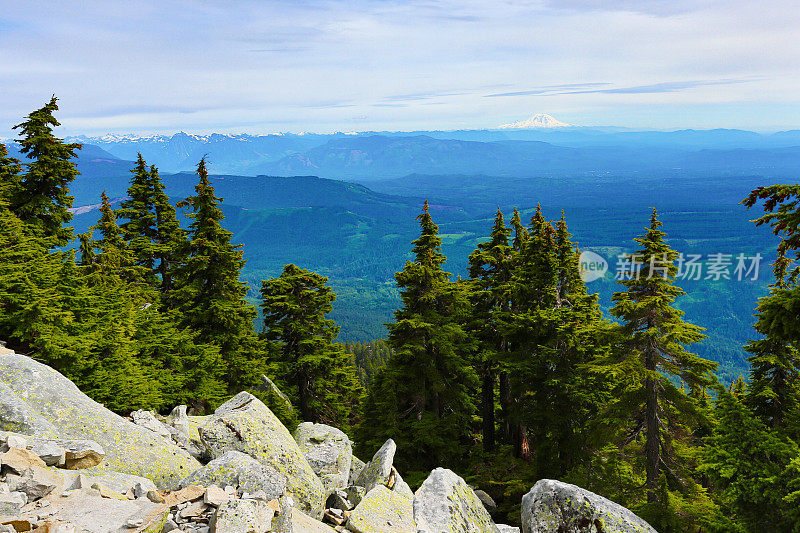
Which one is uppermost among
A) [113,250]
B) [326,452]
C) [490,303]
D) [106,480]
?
[113,250]

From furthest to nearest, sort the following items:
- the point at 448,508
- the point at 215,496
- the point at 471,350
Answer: the point at 471,350, the point at 448,508, the point at 215,496

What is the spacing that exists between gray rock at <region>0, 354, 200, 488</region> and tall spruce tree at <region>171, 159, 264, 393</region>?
1367cm

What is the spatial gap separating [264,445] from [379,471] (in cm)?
380

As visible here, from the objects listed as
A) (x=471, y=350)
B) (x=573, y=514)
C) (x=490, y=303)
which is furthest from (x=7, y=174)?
(x=573, y=514)

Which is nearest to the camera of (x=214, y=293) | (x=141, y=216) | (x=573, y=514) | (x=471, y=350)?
(x=573, y=514)

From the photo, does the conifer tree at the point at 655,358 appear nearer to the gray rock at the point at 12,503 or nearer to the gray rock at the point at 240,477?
the gray rock at the point at 240,477

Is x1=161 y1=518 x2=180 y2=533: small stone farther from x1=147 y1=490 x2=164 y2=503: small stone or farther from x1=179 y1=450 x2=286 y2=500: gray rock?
x1=179 y1=450 x2=286 y2=500: gray rock

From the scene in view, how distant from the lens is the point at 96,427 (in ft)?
39.4

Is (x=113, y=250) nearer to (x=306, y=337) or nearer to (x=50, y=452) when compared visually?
(x=306, y=337)

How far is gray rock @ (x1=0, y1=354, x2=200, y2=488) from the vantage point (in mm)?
11312

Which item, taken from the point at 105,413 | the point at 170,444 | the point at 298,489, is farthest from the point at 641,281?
the point at 105,413

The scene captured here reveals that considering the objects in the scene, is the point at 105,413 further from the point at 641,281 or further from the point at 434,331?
the point at 641,281

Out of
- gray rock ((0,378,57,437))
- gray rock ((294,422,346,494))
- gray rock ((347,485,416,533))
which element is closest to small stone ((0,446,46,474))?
gray rock ((0,378,57,437))

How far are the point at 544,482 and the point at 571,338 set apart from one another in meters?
11.5
